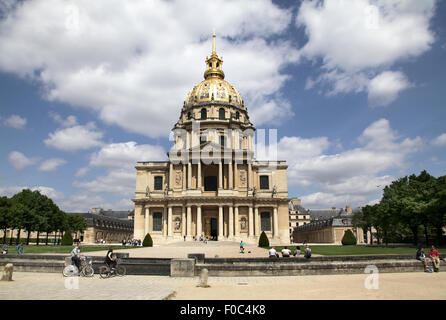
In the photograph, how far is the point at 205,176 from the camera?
59812 millimetres

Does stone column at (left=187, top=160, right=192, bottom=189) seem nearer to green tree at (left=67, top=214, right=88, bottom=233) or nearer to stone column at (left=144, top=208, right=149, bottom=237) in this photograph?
stone column at (left=144, top=208, right=149, bottom=237)

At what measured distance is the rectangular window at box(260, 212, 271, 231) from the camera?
5625 centimetres

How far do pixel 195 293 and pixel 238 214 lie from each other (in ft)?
146

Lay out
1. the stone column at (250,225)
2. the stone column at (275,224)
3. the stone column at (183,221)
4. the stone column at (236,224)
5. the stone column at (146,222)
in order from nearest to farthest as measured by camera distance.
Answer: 1. the stone column at (183,221)
2. the stone column at (236,224)
3. the stone column at (250,225)
4. the stone column at (275,224)
5. the stone column at (146,222)

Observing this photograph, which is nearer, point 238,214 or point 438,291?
point 438,291

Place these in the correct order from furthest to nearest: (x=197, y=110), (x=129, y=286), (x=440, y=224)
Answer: (x=197, y=110) → (x=440, y=224) → (x=129, y=286)

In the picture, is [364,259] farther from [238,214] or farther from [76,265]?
[238,214]

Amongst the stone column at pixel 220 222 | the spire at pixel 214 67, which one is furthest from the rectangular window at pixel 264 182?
the spire at pixel 214 67

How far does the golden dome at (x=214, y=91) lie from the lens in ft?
218

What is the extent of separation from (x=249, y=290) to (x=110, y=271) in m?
6.74

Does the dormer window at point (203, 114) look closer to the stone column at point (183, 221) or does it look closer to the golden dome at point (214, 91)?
the golden dome at point (214, 91)

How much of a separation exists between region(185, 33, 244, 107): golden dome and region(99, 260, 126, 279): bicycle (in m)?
52.7

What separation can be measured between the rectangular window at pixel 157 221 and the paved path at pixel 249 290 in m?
43.3
